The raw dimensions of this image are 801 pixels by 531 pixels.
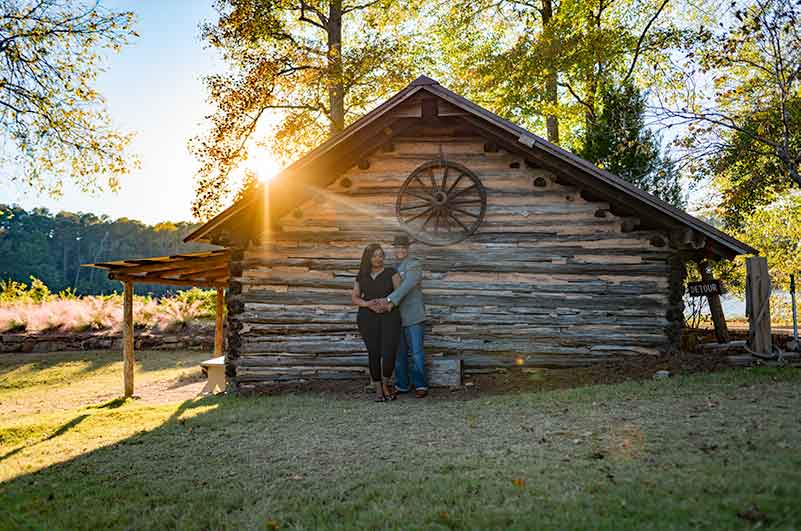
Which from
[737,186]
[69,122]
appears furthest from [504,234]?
[69,122]

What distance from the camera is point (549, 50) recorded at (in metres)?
18.2

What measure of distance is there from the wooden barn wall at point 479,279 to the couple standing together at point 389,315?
39.9 inches

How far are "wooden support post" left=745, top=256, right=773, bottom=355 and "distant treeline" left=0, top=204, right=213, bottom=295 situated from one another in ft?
177

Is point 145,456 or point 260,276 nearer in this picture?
point 145,456

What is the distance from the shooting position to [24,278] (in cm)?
5556

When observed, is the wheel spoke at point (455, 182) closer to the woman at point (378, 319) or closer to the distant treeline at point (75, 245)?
the woman at point (378, 319)

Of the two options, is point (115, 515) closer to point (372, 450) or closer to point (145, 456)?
point (145, 456)

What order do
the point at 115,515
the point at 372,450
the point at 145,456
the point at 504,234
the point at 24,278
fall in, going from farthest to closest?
the point at 24,278 → the point at 504,234 → the point at 145,456 → the point at 372,450 → the point at 115,515

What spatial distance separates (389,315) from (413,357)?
0.91 metres

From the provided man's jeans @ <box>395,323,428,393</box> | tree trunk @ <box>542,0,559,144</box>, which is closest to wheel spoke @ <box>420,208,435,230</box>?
man's jeans @ <box>395,323,428,393</box>

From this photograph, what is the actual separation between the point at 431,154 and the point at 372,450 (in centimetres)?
584

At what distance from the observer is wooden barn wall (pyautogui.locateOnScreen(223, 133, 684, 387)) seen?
375 inches

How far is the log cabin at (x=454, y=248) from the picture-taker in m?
9.48

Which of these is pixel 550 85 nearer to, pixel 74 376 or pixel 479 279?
pixel 479 279
